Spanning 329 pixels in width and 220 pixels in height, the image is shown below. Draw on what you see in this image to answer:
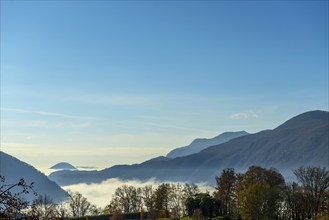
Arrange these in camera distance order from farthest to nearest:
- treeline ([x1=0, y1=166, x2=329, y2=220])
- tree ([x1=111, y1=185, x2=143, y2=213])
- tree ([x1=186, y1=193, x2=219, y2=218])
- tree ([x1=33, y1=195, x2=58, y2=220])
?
tree ([x1=111, y1=185, x2=143, y2=213]) < tree ([x1=186, y1=193, x2=219, y2=218]) < treeline ([x1=0, y1=166, x2=329, y2=220]) < tree ([x1=33, y1=195, x2=58, y2=220])

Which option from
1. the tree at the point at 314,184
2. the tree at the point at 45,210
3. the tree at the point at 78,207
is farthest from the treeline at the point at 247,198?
the tree at the point at 45,210

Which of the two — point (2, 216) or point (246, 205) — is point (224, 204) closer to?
point (246, 205)

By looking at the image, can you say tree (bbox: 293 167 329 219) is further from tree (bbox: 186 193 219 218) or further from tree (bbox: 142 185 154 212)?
tree (bbox: 142 185 154 212)

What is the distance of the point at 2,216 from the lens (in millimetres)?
9109

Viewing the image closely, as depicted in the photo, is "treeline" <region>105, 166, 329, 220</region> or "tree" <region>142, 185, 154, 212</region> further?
"tree" <region>142, 185, 154, 212</region>

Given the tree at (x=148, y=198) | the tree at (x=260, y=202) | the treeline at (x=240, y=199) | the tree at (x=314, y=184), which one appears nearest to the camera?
the tree at (x=314, y=184)

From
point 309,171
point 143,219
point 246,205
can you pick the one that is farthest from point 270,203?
point 143,219

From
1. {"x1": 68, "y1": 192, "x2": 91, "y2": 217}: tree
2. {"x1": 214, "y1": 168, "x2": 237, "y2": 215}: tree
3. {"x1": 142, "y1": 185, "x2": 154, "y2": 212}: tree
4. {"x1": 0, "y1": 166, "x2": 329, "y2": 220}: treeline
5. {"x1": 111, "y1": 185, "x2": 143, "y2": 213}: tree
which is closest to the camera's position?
{"x1": 0, "y1": 166, "x2": 329, "y2": 220}: treeline

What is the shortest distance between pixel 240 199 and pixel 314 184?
15.0 meters

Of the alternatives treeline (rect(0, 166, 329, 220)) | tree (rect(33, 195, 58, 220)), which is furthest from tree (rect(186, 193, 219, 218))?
tree (rect(33, 195, 58, 220))

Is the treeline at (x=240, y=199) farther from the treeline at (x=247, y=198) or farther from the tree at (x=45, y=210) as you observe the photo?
the tree at (x=45, y=210)

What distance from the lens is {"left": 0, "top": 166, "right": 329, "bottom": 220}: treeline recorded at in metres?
80.0

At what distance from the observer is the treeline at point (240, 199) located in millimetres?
80000

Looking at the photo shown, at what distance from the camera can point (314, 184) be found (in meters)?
78.8
